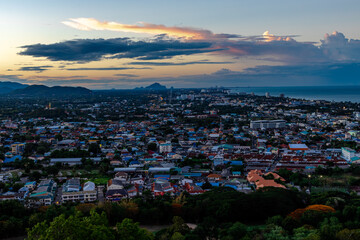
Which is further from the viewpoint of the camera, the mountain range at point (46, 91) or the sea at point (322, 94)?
the mountain range at point (46, 91)

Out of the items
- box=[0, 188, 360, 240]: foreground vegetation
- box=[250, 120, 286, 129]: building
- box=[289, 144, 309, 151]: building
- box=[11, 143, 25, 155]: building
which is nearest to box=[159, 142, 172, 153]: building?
box=[289, 144, 309, 151]: building

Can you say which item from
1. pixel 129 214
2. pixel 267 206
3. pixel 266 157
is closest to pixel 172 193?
pixel 129 214

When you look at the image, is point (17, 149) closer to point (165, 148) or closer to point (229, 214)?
point (165, 148)

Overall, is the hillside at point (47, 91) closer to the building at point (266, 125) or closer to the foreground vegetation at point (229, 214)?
the building at point (266, 125)

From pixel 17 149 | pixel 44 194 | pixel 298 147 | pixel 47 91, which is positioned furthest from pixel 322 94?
pixel 44 194

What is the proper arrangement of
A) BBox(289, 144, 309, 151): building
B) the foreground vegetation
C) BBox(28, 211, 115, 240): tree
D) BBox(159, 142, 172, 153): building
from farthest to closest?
BBox(159, 142, 172, 153): building → BBox(289, 144, 309, 151): building → the foreground vegetation → BBox(28, 211, 115, 240): tree

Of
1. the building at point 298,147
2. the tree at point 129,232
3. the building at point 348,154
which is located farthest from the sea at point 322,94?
the tree at point 129,232

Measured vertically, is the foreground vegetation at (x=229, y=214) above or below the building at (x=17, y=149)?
above

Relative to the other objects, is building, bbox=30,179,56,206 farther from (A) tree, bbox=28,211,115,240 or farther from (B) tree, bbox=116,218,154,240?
(B) tree, bbox=116,218,154,240
